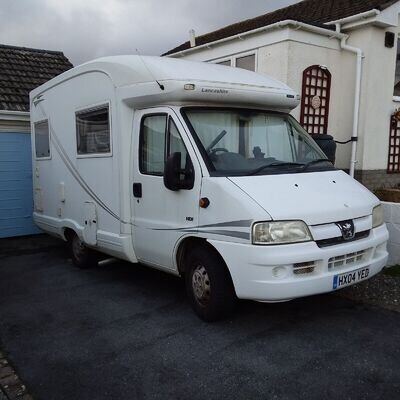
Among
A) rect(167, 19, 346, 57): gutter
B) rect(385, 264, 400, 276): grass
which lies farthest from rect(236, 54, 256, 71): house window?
rect(385, 264, 400, 276): grass

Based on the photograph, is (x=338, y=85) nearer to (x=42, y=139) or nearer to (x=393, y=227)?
(x=393, y=227)

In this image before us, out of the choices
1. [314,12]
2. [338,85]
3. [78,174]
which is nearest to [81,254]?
[78,174]

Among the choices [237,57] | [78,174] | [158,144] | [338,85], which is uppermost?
[237,57]

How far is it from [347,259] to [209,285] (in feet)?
4.31

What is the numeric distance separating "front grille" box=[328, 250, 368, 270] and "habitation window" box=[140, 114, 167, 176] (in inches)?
77.3

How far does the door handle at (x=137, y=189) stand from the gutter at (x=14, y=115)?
4.77 metres

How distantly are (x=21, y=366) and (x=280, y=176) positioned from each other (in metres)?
2.82

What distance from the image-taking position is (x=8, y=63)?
1017 cm

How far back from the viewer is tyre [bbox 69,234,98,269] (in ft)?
22.1

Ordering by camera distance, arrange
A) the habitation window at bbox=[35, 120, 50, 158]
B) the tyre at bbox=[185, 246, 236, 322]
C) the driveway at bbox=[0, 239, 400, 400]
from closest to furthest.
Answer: the driveway at bbox=[0, 239, 400, 400] < the tyre at bbox=[185, 246, 236, 322] < the habitation window at bbox=[35, 120, 50, 158]

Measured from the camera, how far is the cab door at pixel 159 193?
4578mm

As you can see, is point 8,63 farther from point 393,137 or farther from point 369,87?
point 393,137

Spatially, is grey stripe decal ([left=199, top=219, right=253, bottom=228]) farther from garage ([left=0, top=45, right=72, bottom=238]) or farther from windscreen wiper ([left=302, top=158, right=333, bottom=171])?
garage ([left=0, top=45, right=72, bottom=238])

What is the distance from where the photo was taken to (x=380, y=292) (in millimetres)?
5402
